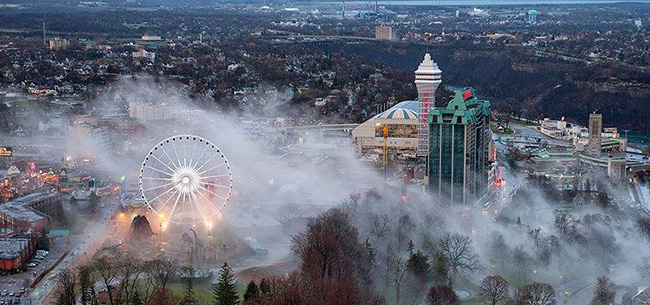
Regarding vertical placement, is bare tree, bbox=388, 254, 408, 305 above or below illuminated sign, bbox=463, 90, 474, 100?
below

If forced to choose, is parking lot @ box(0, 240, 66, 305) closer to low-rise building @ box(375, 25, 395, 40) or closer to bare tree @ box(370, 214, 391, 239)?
bare tree @ box(370, 214, 391, 239)

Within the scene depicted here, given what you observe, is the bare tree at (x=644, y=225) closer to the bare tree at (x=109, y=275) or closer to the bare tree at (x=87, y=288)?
the bare tree at (x=109, y=275)

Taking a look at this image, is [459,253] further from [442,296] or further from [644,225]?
[644,225]

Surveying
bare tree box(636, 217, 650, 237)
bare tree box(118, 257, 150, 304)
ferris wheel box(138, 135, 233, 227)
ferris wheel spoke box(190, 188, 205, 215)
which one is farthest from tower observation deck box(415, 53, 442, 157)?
bare tree box(118, 257, 150, 304)

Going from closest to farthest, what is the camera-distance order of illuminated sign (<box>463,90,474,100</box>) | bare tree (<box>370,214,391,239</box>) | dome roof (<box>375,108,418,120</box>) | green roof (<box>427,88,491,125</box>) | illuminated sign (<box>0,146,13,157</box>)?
bare tree (<box>370,214,391,239</box>), green roof (<box>427,88,491,125</box>), illuminated sign (<box>463,90,474,100</box>), illuminated sign (<box>0,146,13,157</box>), dome roof (<box>375,108,418,120</box>)

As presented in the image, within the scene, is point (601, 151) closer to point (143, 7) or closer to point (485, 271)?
point (485, 271)

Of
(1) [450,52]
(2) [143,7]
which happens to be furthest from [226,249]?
(2) [143,7]
